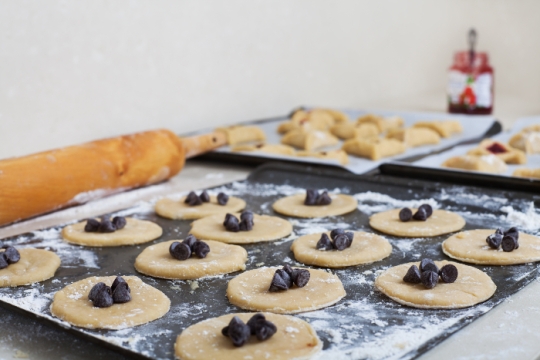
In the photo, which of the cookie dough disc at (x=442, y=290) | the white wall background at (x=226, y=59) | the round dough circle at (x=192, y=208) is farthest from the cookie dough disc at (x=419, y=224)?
the white wall background at (x=226, y=59)

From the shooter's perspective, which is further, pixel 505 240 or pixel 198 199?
pixel 198 199

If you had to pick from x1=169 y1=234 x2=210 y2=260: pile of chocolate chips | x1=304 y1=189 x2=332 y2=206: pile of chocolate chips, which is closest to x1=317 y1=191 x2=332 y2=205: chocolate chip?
x1=304 y1=189 x2=332 y2=206: pile of chocolate chips

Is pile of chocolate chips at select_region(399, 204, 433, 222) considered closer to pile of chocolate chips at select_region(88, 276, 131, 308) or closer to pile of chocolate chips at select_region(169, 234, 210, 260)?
pile of chocolate chips at select_region(169, 234, 210, 260)

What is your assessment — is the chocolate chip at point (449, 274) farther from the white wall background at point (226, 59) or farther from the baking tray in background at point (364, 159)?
the white wall background at point (226, 59)

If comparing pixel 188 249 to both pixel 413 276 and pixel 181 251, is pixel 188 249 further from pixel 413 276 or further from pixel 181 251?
pixel 413 276

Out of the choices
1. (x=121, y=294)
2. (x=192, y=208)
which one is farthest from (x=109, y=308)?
(x=192, y=208)
